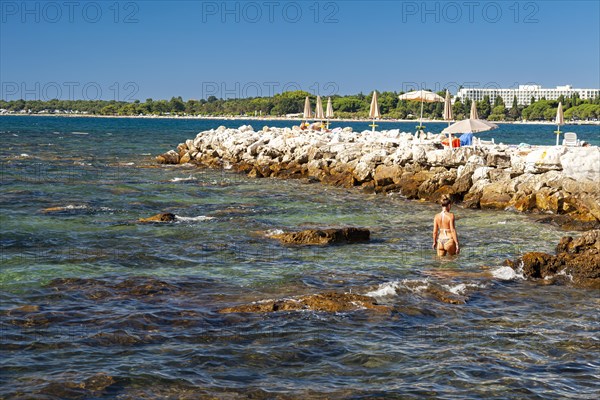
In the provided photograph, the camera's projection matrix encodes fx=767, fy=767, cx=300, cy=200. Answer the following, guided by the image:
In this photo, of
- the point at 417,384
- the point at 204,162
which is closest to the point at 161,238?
the point at 417,384

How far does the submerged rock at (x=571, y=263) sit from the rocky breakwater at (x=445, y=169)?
5690 mm

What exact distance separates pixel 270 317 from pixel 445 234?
573cm

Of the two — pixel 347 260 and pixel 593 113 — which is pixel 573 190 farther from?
pixel 593 113

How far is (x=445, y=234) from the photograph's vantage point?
15.6 m

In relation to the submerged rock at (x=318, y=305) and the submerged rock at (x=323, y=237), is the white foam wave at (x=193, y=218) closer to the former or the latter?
the submerged rock at (x=323, y=237)

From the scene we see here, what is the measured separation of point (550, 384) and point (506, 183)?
16055 mm

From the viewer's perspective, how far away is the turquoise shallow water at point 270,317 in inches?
343

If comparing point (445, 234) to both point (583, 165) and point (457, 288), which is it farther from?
point (583, 165)

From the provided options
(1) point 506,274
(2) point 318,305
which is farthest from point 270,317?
(1) point 506,274

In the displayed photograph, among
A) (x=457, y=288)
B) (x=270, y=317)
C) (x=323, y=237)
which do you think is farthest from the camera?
(x=323, y=237)

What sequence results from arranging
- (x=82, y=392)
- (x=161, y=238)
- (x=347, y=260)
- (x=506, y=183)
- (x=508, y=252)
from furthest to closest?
(x=506, y=183), (x=161, y=238), (x=508, y=252), (x=347, y=260), (x=82, y=392)

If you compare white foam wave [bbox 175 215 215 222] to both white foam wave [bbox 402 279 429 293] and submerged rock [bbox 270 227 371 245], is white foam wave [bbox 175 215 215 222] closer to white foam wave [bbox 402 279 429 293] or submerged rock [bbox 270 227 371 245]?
submerged rock [bbox 270 227 371 245]

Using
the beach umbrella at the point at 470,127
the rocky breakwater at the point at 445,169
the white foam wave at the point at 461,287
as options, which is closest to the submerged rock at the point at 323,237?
the white foam wave at the point at 461,287

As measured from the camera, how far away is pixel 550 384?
28.6 ft
